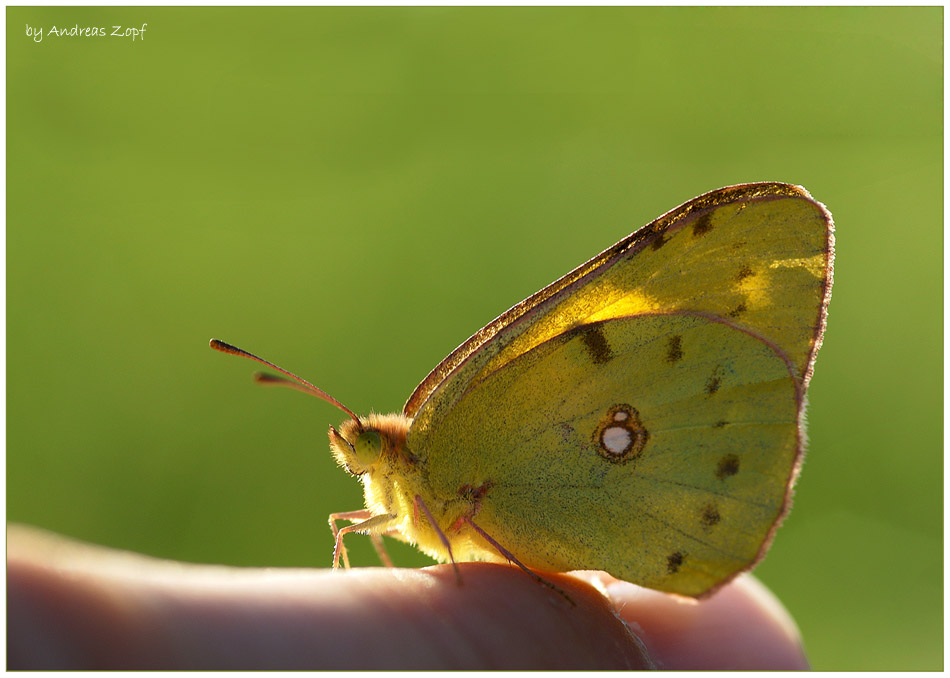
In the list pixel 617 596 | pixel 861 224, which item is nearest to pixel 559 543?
pixel 617 596

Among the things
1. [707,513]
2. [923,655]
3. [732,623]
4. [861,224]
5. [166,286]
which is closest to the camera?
[707,513]

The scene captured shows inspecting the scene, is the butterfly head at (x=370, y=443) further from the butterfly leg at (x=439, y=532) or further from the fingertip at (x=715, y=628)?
the fingertip at (x=715, y=628)

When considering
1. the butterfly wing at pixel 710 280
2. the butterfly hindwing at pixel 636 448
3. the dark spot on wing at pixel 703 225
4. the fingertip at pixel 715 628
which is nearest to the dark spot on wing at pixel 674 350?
the butterfly hindwing at pixel 636 448

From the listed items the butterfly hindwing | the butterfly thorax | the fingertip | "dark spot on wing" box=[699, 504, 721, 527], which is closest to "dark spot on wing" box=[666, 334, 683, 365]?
the butterfly hindwing

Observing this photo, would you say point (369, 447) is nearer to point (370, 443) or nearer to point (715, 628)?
point (370, 443)

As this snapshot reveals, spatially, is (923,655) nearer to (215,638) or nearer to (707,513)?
(707,513)
